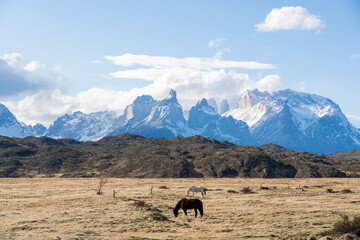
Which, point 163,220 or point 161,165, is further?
point 161,165

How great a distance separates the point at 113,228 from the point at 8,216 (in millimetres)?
10592

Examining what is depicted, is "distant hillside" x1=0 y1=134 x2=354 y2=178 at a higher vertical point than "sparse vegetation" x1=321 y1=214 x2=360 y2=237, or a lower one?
higher

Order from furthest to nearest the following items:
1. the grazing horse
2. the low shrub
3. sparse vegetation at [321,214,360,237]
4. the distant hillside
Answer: the distant hillside → the grazing horse → the low shrub → sparse vegetation at [321,214,360,237]

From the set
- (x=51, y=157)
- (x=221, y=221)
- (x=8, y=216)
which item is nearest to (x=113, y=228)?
(x=221, y=221)

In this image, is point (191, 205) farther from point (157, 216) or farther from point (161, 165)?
point (161, 165)

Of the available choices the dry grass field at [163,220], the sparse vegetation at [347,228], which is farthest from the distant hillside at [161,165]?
the sparse vegetation at [347,228]

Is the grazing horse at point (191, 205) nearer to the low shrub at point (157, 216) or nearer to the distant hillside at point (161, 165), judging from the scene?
→ the low shrub at point (157, 216)

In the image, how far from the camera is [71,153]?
6555 inches

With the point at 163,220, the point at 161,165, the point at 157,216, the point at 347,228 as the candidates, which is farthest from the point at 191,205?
the point at 161,165

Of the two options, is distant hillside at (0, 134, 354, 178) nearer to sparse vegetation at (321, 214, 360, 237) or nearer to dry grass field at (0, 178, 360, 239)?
dry grass field at (0, 178, 360, 239)

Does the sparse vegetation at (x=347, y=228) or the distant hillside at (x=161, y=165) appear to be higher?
the distant hillside at (x=161, y=165)

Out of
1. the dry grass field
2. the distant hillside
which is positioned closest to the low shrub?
the dry grass field

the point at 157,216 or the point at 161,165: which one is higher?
the point at 161,165

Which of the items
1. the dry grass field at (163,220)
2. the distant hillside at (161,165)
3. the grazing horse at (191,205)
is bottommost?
the dry grass field at (163,220)
